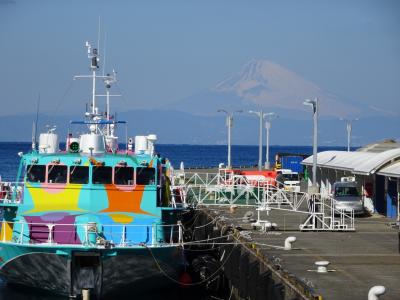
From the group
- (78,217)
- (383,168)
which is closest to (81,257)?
(78,217)

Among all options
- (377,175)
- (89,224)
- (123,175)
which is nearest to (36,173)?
(123,175)

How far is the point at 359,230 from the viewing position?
123 ft

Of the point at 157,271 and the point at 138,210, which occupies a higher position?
the point at 138,210

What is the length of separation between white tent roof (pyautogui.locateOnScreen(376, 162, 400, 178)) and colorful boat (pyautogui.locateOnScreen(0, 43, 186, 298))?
12760 millimetres

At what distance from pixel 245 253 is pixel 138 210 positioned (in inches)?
152

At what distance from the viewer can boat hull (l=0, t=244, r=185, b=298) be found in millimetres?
27031

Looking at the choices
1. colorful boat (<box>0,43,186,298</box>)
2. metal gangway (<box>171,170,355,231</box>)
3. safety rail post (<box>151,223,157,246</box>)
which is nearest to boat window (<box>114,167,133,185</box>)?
colorful boat (<box>0,43,186,298</box>)

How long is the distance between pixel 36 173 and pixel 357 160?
24.8 m

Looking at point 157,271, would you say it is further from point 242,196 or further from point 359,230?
point 242,196

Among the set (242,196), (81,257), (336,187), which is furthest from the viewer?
(242,196)

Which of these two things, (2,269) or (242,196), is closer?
(2,269)

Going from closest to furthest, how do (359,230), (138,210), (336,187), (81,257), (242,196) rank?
(81,257) → (138,210) → (359,230) → (336,187) → (242,196)

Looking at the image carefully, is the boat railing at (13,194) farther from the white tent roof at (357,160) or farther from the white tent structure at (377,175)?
the white tent roof at (357,160)

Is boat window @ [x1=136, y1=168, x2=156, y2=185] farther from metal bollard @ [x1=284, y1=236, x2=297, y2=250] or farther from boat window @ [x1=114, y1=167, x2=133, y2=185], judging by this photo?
metal bollard @ [x1=284, y1=236, x2=297, y2=250]
